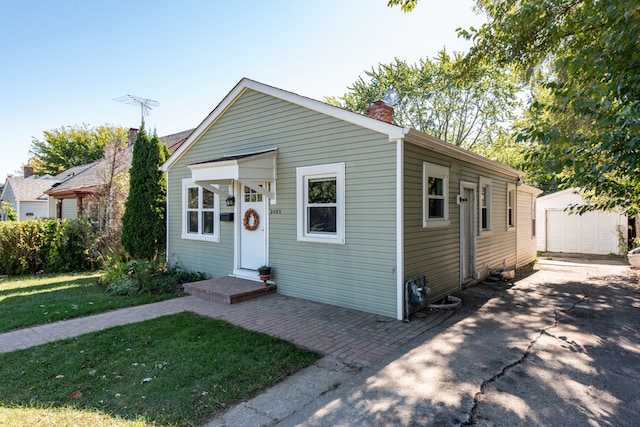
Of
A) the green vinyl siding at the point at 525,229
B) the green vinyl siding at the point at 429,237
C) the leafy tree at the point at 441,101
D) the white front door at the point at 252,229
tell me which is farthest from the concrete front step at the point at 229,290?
the leafy tree at the point at 441,101

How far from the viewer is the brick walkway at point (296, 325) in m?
4.46

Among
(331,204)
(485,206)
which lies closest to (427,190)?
(331,204)

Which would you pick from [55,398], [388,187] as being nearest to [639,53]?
[388,187]

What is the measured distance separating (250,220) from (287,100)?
9.23 ft

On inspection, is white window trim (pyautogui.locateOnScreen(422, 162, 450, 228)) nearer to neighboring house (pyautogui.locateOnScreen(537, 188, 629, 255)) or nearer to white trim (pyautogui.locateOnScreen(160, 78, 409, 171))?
white trim (pyautogui.locateOnScreen(160, 78, 409, 171))

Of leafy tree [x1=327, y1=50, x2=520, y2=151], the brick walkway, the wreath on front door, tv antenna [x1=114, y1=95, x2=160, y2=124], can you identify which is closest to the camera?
the brick walkway

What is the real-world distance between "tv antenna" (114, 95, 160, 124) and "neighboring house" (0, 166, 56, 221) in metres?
14.6

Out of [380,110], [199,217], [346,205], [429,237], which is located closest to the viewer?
[346,205]

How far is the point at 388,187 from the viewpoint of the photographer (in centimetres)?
567

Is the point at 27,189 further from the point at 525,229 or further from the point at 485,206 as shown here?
the point at 525,229

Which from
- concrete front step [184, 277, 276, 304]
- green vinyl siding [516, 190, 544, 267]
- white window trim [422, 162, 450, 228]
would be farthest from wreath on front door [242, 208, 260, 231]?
green vinyl siding [516, 190, 544, 267]

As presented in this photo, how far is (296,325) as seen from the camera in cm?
526

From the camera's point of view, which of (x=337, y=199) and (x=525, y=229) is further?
(x=525, y=229)

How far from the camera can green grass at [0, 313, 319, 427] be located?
2.91m
